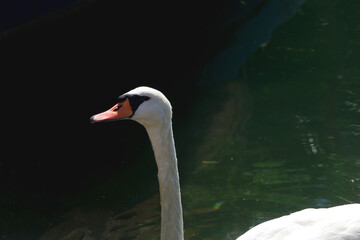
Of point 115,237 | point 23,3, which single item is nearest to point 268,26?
point 23,3

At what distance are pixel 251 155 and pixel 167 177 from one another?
112 inches

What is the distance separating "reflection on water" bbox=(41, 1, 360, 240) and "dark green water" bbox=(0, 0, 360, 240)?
0.04 ft

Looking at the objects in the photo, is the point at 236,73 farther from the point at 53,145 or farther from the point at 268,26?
the point at 53,145

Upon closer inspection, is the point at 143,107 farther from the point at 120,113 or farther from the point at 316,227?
the point at 316,227

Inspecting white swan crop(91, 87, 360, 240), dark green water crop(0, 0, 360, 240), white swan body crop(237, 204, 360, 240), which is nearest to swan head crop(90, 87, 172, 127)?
white swan crop(91, 87, 360, 240)

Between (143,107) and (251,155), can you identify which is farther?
(251,155)

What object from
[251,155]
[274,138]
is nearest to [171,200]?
[251,155]

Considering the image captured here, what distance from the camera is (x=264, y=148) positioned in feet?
22.7

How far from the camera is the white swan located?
3969 mm

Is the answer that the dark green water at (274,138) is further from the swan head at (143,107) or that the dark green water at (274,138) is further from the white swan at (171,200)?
the swan head at (143,107)

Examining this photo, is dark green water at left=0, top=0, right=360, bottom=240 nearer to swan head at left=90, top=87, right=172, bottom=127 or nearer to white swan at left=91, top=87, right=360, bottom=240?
white swan at left=91, top=87, right=360, bottom=240

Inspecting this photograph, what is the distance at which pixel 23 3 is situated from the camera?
965 centimetres

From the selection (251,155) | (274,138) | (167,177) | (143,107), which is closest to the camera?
(143,107)

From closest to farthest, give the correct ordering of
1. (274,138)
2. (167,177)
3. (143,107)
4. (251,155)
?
→ (143,107), (167,177), (251,155), (274,138)
